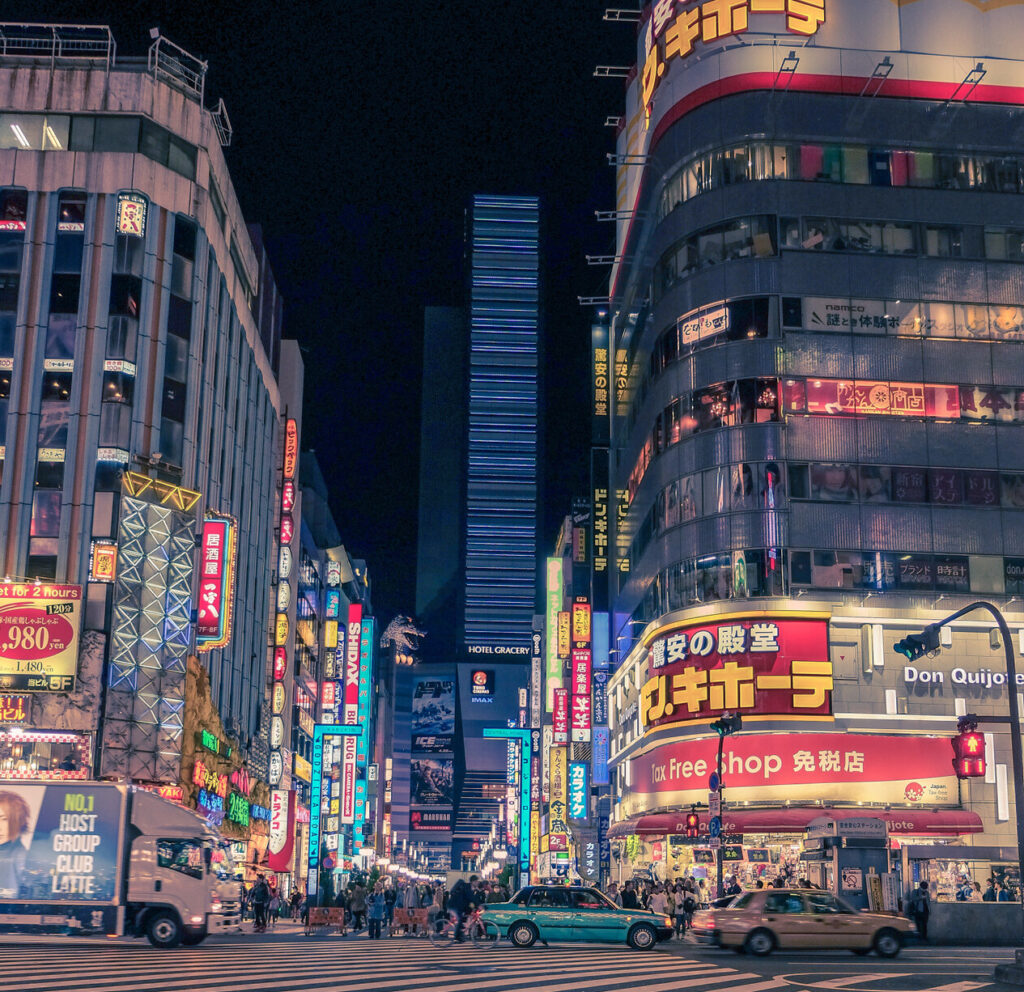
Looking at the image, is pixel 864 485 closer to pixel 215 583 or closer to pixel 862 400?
pixel 862 400

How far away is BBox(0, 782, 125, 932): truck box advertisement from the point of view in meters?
27.6

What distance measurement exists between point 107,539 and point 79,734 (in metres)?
7.47

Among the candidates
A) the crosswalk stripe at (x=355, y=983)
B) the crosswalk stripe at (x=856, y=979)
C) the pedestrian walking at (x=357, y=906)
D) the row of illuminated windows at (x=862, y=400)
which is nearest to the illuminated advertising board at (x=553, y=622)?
the row of illuminated windows at (x=862, y=400)

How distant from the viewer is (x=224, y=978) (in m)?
19.0

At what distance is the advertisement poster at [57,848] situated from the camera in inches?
1088

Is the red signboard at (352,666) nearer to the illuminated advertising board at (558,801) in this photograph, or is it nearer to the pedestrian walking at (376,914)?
the illuminated advertising board at (558,801)

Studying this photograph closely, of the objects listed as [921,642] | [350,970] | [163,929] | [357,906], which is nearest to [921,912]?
[921,642]

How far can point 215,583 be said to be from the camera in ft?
173

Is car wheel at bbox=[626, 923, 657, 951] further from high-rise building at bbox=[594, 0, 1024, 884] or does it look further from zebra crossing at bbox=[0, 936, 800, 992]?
high-rise building at bbox=[594, 0, 1024, 884]

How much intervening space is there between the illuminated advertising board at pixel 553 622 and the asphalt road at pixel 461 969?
6499cm

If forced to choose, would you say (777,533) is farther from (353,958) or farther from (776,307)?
(353,958)

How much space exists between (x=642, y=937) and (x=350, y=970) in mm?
10979

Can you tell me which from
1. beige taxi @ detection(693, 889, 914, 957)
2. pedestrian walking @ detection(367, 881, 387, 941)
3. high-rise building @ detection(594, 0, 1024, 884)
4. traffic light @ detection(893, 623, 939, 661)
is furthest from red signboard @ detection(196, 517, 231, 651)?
traffic light @ detection(893, 623, 939, 661)

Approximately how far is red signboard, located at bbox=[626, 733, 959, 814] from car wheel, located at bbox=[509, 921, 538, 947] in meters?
19.4
